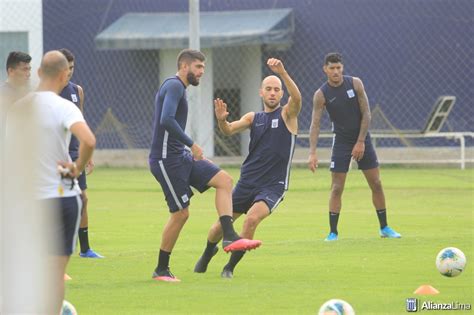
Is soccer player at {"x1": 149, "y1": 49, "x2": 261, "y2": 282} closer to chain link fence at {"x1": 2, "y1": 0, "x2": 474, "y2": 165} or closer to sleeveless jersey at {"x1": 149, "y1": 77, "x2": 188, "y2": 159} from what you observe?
sleeveless jersey at {"x1": 149, "y1": 77, "x2": 188, "y2": 159}

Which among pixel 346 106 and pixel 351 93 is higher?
pixel 351 93

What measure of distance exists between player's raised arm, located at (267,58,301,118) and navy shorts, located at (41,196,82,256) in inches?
156

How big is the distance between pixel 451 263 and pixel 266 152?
7.69 ft

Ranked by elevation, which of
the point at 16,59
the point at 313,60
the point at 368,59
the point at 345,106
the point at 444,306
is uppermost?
the point at 16,59

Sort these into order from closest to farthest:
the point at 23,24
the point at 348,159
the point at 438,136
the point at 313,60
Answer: the point at 348,159 → the point at 438,136 → the point at 313,60 → the point at 23,24

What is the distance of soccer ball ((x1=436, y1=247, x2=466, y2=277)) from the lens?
11.1 metres

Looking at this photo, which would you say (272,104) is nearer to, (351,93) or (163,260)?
(163,260)

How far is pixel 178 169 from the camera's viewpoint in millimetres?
11547

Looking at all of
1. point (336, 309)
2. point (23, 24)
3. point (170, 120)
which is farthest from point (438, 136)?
point (336, 309)

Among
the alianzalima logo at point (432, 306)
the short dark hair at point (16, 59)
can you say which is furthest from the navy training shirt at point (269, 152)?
→ the alianzalima logo at point (432, 306)

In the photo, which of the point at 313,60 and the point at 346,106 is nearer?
the point at 346,106

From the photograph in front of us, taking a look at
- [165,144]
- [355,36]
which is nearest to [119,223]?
[165,144]

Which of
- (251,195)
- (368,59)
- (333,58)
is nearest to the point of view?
(251,195)

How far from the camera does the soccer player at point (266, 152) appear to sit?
12.0m
